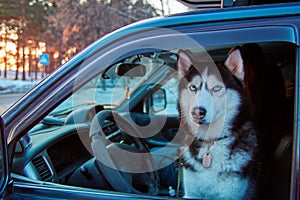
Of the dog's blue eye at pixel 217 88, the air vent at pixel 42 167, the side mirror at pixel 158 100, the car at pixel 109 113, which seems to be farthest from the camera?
the side mirror at pixel 158 100

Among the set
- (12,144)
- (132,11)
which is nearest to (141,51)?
(12,144)

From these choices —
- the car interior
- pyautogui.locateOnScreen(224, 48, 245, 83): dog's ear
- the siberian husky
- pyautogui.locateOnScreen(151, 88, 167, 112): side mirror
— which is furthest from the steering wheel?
pyautogui.locateOnScreen(151, 88, 167, 112): side mirror

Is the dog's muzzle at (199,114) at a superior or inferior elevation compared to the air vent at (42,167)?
superior

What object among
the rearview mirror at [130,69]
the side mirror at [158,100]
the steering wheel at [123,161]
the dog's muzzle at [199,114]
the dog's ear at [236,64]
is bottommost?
the steering wheel at [123,161]

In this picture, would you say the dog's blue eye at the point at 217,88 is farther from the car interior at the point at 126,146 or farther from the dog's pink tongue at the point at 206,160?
the dog's pink tongue at the point at 206,160

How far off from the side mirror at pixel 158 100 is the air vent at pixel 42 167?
2.27m

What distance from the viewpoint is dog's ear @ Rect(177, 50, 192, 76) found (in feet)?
5.27

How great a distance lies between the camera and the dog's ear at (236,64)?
1.55 meters

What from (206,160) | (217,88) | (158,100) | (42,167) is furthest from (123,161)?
(158,100)

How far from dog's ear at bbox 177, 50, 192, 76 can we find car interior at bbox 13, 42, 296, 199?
0.05m

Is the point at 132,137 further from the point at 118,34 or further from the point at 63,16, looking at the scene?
the point at 63,16

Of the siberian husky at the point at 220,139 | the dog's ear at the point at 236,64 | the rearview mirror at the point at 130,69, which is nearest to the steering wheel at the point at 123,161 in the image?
the siberian husky at the point at 220,139

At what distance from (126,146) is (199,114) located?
954 millimetres

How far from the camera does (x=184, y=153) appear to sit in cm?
174
